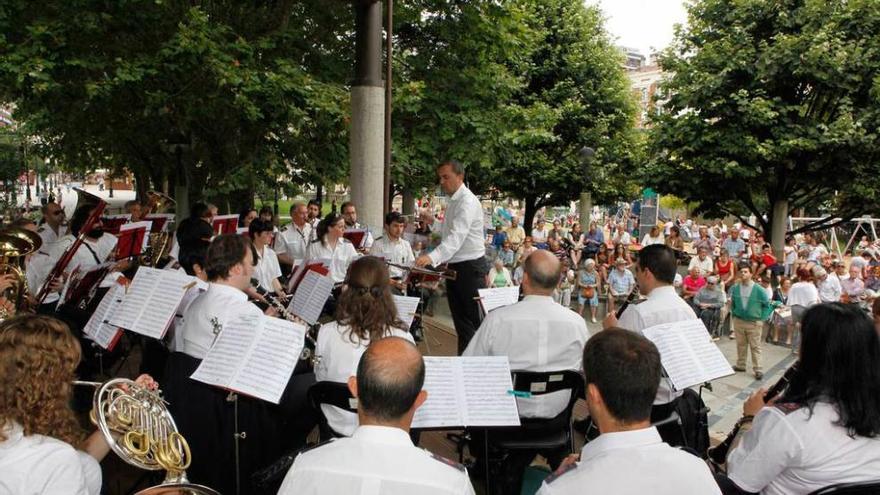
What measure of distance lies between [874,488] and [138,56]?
33.5ft

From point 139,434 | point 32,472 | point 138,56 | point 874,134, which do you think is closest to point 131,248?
point 139,434

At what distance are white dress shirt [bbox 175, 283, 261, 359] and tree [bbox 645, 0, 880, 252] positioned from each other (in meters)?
15.3

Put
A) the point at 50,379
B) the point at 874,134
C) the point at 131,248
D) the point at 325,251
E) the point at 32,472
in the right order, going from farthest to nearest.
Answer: the point at 874,134, the point at 325,251, the point at 131,248, the point at 50,379, the point at 32,472

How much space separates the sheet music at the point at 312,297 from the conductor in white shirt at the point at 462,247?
4.27ft

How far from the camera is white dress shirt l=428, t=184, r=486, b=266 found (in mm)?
6059

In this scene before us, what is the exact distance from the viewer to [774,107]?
16.7 m

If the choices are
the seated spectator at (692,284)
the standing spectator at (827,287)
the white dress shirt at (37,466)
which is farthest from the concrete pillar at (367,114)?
the standing spectator at (827,287)

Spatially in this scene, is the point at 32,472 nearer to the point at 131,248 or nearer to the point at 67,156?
the point at 131,248

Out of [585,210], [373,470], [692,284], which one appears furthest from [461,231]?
[585,210]

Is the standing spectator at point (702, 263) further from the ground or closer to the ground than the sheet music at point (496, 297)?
closer to the ground

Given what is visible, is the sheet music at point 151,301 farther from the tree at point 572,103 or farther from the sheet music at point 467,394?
the tree at point 572,103

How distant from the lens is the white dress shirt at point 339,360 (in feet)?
11.3

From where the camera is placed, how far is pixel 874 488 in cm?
252

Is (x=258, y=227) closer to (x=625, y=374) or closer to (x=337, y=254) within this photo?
(x=337, y=254)
